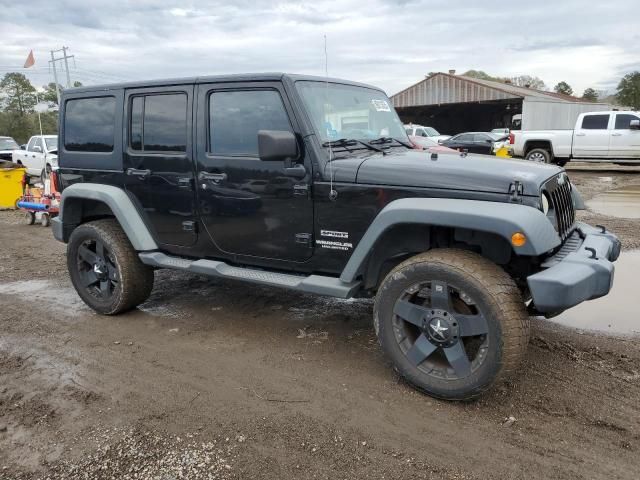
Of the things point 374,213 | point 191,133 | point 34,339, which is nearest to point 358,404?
point 374,213

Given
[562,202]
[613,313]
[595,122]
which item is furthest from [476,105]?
[562,202]

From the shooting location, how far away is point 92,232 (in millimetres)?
4840

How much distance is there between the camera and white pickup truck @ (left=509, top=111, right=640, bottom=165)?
16.7 meters

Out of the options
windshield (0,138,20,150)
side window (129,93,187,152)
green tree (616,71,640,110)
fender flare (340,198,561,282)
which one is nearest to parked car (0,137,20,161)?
windshield (0,138,20,150)

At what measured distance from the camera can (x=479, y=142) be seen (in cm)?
2270

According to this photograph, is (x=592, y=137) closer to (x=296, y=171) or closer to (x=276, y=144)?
(x=296, y=171)

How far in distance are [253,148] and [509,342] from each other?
221 cm

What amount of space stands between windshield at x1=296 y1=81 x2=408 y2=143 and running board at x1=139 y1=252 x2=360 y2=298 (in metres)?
0.99

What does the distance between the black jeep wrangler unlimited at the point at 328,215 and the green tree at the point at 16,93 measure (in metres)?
57.9

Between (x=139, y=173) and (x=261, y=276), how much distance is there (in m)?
1.46

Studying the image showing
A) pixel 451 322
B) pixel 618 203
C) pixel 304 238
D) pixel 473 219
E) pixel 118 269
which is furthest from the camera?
pixel 618 203

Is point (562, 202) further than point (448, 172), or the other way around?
point (562, 202)

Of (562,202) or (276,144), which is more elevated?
(276,144)

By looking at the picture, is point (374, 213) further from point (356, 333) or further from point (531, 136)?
point (531, 136)
